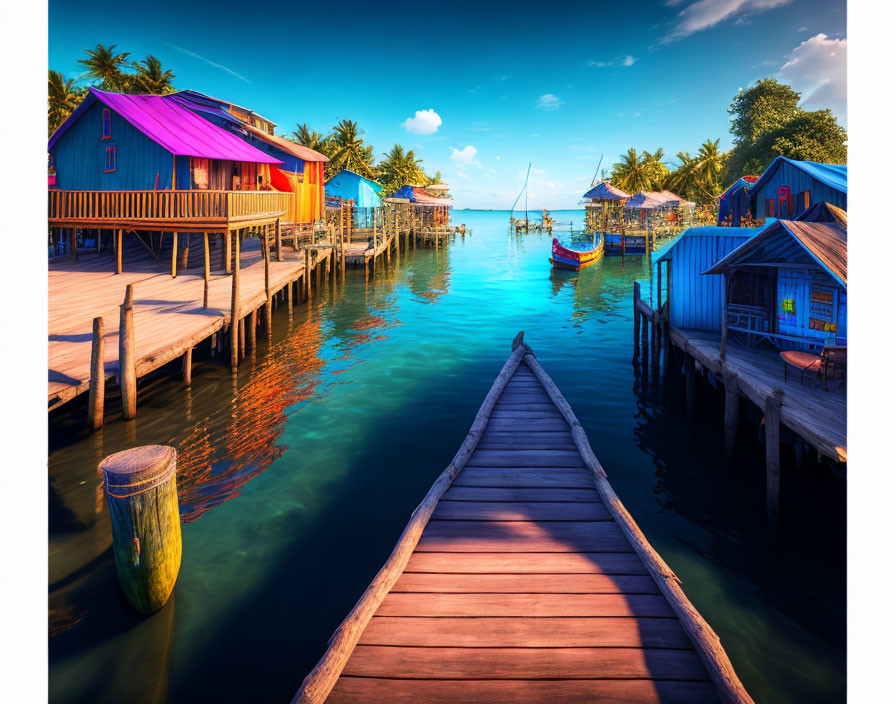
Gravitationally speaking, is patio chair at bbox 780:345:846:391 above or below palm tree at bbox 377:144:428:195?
below

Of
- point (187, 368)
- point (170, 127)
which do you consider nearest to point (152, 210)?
point (170, 127)

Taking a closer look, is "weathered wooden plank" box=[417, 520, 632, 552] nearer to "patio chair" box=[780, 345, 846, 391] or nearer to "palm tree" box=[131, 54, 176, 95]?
"patio chair" box=[780, 345, 846, 391]

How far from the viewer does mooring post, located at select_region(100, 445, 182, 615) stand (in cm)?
568

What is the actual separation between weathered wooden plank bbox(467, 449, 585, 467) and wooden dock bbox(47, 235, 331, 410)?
8060mm

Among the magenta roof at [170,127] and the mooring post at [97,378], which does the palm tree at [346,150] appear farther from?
the mooring post at [97,378]

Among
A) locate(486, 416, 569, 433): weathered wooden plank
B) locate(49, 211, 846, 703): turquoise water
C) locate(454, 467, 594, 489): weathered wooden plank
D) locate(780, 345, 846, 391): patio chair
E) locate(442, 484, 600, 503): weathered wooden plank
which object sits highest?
locate(780, 345, 846, 391): patio chair

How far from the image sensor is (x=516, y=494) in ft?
23.8

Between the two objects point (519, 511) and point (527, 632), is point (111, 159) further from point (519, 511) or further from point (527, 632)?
point (527, 632)

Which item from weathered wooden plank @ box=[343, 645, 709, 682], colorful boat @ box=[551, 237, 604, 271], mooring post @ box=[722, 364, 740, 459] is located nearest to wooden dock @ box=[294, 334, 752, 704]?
weathered wooden plank @ box=[343, 645, 709, 682]

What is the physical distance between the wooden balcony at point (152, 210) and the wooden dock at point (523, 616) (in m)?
16.3

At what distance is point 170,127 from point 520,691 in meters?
27.1

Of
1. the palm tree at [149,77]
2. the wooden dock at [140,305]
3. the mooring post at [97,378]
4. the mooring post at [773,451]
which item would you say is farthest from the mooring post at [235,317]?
the palm tree at [149,77]

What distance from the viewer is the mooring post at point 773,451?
329 inches

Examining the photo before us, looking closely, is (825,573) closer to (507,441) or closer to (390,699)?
(507,441)
